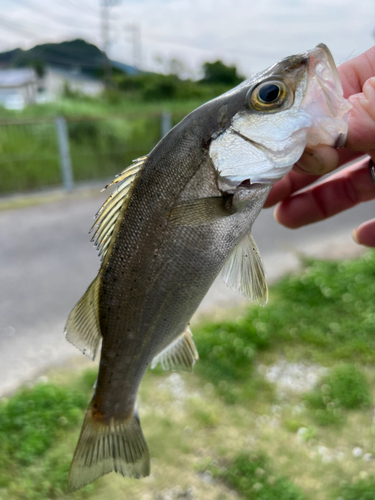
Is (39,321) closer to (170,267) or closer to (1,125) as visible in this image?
(170,267)

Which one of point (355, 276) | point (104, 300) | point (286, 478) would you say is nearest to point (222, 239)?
point (104, 300)

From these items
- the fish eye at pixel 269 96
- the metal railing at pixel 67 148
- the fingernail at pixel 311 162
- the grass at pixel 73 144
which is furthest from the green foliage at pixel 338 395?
the grass at pixel 73 144

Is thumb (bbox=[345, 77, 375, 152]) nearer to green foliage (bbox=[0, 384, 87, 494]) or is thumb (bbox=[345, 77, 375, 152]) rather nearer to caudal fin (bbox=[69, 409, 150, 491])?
caudal fin (bbox=[69, 409, 150, 491])

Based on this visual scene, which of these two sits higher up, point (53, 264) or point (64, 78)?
point (64, 78)

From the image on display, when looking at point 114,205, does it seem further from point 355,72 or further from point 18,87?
point 18,87

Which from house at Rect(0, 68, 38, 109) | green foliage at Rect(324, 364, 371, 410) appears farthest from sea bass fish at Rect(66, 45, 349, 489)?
house at Rect(0, 68, 38, 109)

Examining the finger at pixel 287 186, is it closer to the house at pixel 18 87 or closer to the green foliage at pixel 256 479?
the green foliage at pixel 256 479

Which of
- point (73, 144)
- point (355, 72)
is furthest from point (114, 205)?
point (73, 144)
